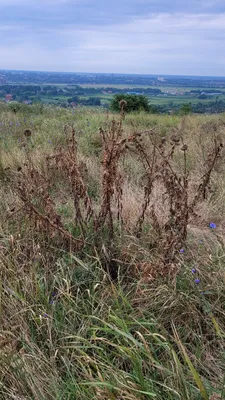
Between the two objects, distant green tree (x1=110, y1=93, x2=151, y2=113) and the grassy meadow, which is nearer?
the grassy meadow

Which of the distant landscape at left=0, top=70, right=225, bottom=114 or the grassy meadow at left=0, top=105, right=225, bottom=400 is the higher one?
the distant landscape at left=0, top=70, right=225, bottom=114

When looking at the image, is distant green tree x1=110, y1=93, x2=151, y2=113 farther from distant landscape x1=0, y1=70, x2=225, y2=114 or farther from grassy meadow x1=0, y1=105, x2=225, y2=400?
grassy meadow x1=0, y1=105, x2=225, y2=400

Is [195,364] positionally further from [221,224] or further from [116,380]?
[221,224]

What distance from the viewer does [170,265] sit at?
1.99 metres

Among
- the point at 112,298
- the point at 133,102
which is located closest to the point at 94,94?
the point at 133,102

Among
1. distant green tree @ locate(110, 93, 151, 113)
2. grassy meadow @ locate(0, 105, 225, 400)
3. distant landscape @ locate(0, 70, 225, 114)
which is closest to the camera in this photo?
grassy meadow @ locate(0, 105, 225, 400)

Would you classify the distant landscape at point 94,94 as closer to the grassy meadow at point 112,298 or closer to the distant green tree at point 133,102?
the distant green tree at point 133,102

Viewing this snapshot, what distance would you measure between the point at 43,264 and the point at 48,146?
3058mm

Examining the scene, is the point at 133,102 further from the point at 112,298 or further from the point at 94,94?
the point at 112,298

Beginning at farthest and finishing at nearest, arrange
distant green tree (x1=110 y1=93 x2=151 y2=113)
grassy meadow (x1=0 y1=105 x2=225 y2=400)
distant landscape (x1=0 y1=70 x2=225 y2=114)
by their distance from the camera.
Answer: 1. distant landscape (x1=0 y1=70 x2=225 y2=114)
2. distant green tree (x1=110 y1=93 x2=151 y2=113)
3. grassy meadow (x1=0 y1=105 x2=225 y2=400)

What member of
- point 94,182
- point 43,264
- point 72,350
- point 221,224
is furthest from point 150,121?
point 72,350

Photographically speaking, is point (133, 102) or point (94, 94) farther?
point (94, 94)

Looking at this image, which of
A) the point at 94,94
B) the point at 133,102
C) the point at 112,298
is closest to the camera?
the point at 112,298

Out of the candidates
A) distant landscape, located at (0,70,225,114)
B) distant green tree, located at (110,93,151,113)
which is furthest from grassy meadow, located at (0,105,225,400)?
distant green tree, located at (110,93,151,113)
